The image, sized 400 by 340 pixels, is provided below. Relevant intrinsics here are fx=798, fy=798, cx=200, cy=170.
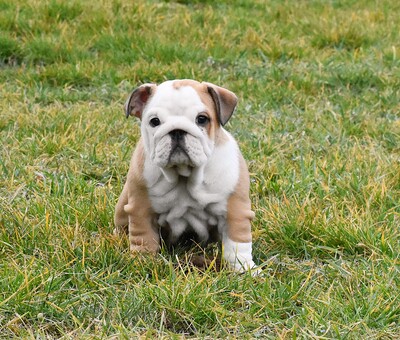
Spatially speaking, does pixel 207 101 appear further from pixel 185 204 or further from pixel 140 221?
pixel 140 221

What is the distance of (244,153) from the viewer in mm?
5281

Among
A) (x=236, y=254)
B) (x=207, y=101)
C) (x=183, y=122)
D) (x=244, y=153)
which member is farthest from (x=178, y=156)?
(x=244, y=153)

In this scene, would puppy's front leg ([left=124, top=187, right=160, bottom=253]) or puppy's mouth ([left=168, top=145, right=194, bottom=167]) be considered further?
puppy's front leg ([left=124, top=187, right=160, bottom=253])

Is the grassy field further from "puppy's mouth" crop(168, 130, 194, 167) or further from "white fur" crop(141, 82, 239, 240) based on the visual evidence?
"puppy's mouth" crop(168, 130, 194, 167)

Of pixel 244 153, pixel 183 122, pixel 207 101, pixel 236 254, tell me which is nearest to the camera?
pixel 183 122

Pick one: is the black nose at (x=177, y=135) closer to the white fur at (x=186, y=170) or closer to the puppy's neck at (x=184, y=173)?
the white fur at (x=186, y=170)

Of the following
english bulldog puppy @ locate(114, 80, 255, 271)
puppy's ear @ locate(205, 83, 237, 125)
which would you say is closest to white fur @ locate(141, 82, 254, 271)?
english bulldog puppy @ locate(114, 80, 255, 271)

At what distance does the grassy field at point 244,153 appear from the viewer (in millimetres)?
3264

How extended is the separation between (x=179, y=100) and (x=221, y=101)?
24 centimetres

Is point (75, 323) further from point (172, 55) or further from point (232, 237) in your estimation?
point (172, 55)

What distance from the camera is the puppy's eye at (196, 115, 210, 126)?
3459 millimetres

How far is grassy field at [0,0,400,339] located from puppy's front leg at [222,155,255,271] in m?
0.09

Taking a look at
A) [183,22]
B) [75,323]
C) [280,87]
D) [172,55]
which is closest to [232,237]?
[75,323]

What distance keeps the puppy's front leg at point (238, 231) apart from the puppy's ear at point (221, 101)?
0.30 metres
